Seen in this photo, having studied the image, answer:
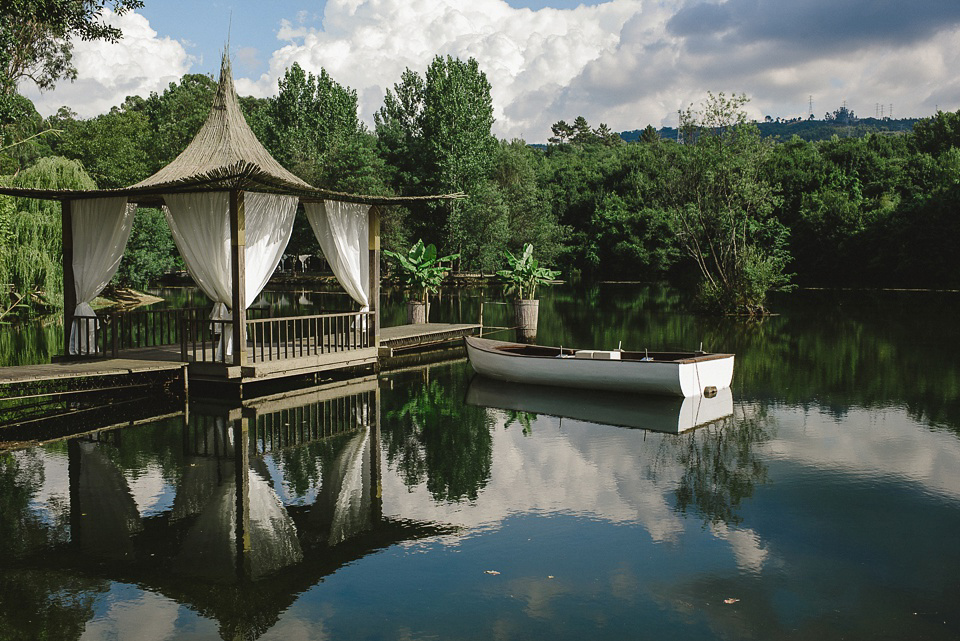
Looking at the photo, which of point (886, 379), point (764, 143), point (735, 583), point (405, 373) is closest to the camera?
point (735, 583)

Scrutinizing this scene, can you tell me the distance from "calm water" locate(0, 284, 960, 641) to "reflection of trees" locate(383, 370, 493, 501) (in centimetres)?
5

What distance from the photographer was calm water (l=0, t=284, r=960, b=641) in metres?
5.50

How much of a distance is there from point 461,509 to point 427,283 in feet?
→ 52.3

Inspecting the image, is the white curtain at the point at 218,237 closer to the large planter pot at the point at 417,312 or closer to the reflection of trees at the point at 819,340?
the large planter pot at the point at 417,312

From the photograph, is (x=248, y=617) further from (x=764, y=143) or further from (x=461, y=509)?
(x=764, y=143)

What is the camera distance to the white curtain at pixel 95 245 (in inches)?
569

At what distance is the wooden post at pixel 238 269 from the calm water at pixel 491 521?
3.65ft

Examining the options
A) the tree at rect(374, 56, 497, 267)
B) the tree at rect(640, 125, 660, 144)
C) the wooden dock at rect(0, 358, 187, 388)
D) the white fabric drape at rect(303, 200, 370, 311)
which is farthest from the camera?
the tree at rect(640, 125, 660, 144)

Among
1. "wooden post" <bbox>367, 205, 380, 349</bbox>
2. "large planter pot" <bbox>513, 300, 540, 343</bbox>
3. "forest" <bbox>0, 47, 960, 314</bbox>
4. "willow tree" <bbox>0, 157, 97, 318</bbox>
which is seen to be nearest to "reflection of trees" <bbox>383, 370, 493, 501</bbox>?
"wooden post" <bbox>367, 205, 380, 349</bbox>

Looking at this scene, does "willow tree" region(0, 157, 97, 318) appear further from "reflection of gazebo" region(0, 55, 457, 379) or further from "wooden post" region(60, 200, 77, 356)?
"reflection of gazebo" region(0, 55, 457, 379)

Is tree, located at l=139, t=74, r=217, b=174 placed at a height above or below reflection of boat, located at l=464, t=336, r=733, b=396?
above

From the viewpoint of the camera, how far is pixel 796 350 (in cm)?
1981

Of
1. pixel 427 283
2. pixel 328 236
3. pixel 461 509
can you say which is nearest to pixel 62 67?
pixel 427 283

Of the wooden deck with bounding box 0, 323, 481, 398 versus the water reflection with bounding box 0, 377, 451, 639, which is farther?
the wooden deck with bounding box 0, 323, 481, 398
